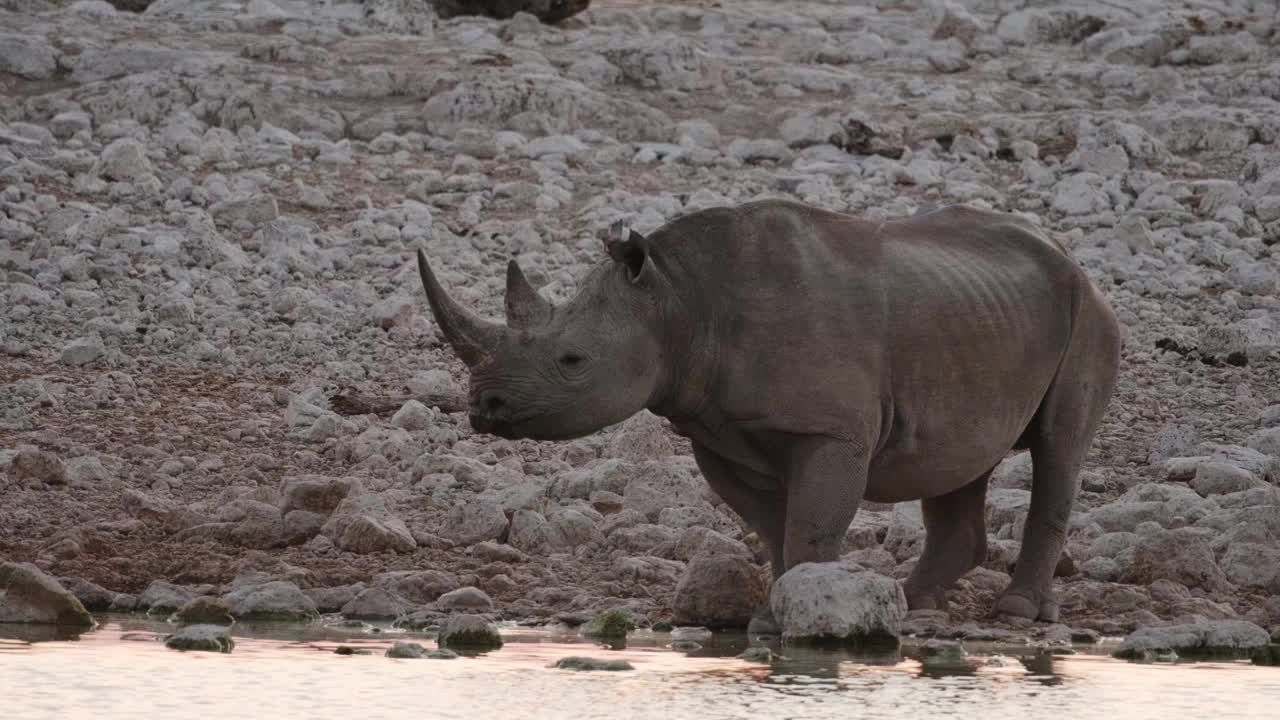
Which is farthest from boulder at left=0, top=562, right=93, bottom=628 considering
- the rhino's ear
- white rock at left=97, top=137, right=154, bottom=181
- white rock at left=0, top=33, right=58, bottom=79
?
white rock at left=0, top=33, right=58, bottom=79

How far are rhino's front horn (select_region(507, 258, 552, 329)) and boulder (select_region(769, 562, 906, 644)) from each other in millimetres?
1296

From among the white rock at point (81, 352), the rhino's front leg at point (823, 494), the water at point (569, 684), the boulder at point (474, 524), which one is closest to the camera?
the water at point (569, 684)

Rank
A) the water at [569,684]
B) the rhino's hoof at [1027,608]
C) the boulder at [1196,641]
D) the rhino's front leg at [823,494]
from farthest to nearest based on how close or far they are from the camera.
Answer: the rhino's hoof at [1027,608] → the rhino's front leg at [823,494] → the boulder at [1196,641] → the water at [569,684]

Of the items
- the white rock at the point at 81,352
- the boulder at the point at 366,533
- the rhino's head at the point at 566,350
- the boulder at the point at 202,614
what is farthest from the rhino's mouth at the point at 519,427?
the white rock at the point at 81,352

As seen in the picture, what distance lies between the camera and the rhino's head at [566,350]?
884 cm

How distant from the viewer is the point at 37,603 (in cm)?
919

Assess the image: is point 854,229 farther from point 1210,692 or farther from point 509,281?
point 1210,692

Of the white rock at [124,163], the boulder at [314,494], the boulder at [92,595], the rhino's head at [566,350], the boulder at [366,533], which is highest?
the white rock at [124,163]

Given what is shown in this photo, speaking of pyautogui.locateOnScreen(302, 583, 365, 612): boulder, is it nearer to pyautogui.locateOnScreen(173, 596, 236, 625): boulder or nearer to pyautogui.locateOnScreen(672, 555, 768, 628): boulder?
pyautogui.locateOnScreen(173, 596, 236, 625): boulder

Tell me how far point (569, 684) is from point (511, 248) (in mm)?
9715

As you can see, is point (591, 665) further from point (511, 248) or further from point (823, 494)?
point (511, 248)

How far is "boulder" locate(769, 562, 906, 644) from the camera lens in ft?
28.4

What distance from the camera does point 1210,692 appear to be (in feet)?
25.5

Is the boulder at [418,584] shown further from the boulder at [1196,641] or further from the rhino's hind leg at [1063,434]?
the boulder at [1196,641]
